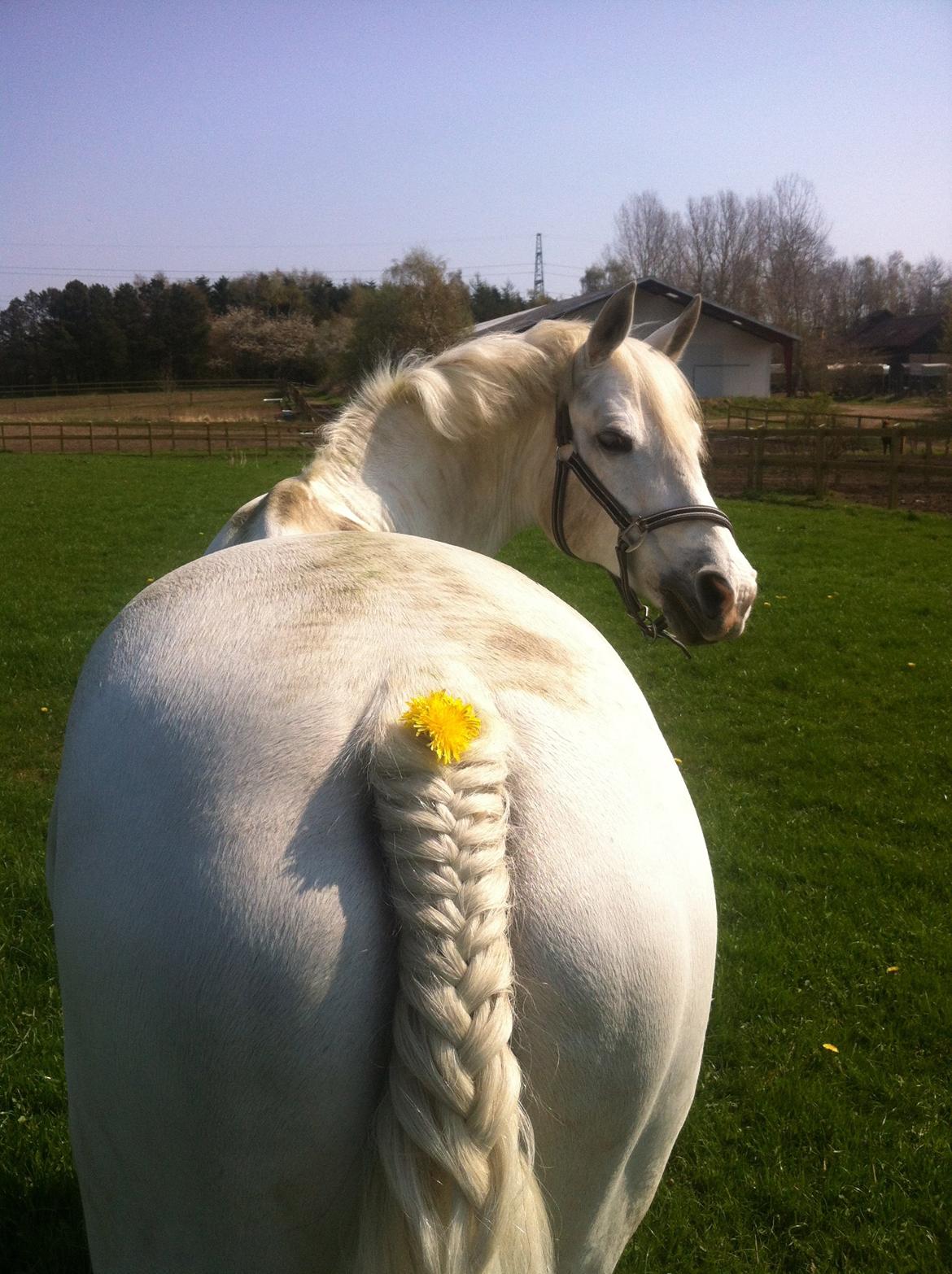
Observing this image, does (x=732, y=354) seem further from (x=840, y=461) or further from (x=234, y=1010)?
(x=234, y=1010)

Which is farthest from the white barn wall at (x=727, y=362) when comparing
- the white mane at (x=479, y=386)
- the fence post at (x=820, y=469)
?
the white mane at (x=479, y=386)

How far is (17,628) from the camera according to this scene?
7664 mm

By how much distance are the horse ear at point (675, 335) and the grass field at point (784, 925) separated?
2394 mm

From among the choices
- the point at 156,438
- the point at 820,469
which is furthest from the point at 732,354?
the point at 156,438

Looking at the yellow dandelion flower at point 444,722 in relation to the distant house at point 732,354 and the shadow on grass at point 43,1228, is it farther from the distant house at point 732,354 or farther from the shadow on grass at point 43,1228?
the distant house at point 732,354

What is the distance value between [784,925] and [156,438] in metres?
28.6

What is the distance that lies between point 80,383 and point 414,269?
3412 centimetres

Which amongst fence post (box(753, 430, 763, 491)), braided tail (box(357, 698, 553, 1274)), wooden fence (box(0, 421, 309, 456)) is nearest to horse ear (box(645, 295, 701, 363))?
braided tail (box(357, 698, 553, 1274))

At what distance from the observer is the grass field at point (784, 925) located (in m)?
2.50

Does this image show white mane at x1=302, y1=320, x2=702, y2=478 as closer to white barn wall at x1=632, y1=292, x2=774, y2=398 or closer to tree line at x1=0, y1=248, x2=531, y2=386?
white barn wall at x1=632, y1=292, x2=774, y2=398

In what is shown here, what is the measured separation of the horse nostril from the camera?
250 cm

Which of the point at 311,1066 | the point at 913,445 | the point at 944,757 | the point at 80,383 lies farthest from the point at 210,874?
the point at 80,383

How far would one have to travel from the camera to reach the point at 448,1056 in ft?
3.10

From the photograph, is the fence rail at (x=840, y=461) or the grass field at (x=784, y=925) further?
the fence rail at (x=840, y=461)
